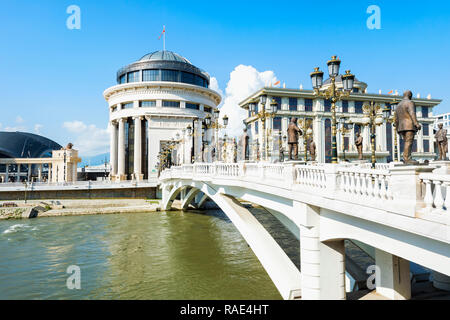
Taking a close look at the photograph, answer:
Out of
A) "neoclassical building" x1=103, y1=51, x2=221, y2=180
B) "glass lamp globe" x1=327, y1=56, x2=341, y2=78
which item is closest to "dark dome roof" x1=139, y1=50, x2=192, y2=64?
"neoclassical building" x1=103, y1=51, x2=221, y2=180

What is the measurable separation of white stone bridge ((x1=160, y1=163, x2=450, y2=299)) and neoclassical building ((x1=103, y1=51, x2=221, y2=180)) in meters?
45.1

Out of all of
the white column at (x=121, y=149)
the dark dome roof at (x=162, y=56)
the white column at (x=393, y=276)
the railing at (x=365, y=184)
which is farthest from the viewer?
the dark dome roof at (x=162, y=56)

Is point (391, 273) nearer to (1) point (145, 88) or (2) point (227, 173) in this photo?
(2) point (227, 173)

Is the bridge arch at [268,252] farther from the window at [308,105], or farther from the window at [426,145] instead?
the window at [426,145]

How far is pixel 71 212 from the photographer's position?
3553 centimetres

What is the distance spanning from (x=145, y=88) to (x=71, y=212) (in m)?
31.3

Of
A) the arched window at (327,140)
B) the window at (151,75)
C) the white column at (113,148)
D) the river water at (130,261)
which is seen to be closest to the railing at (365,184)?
the river water at (130,261)

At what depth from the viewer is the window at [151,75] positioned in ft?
198

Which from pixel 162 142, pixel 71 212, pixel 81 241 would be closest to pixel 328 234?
pixel 81 241

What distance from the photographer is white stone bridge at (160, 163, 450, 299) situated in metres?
5.21

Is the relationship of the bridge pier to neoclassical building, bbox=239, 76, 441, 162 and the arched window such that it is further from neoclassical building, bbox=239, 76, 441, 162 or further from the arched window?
the arched window

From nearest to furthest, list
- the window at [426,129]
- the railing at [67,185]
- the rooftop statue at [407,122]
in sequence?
the rooftop statue at [407,122] < the railing at [67,185] < the window at [426,129]

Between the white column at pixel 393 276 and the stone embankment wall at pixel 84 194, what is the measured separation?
41374 mm

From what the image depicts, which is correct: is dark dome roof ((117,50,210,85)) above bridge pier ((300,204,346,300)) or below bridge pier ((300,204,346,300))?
above
